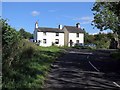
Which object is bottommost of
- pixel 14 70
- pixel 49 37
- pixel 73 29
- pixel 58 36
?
pixel 14 70

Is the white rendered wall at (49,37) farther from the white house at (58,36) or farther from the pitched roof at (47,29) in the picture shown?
the pitched roof at (47,29)

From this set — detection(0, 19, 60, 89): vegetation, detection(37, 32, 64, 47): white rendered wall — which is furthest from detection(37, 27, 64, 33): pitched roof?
detection(0, 19, 60, 89): vegetation

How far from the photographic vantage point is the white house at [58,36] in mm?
101125

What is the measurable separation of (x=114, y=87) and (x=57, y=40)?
86.5 m

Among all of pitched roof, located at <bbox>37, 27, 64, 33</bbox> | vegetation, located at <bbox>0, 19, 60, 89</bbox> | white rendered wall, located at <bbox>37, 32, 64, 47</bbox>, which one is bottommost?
vegetation, located at <bbox>0, 19, 60, 89</bbox>

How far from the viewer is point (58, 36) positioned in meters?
104

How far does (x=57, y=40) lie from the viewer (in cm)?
10319

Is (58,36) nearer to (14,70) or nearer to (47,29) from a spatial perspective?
(47,29)

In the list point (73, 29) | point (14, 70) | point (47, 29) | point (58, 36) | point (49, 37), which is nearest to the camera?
point (14, 70)

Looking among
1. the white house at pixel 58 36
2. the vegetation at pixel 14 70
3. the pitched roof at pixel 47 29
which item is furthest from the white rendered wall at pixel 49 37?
the vegetation at pixel 14 70

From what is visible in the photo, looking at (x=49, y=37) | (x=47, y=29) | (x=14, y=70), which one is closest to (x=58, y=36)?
(x=49, y=37)

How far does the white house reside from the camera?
101125 millimetres

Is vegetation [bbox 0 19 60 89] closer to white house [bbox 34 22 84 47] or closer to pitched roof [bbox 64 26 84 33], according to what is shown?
white house [bbox 34 22 84 47]

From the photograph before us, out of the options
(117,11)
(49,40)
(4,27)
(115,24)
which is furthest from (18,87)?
(49,40)
